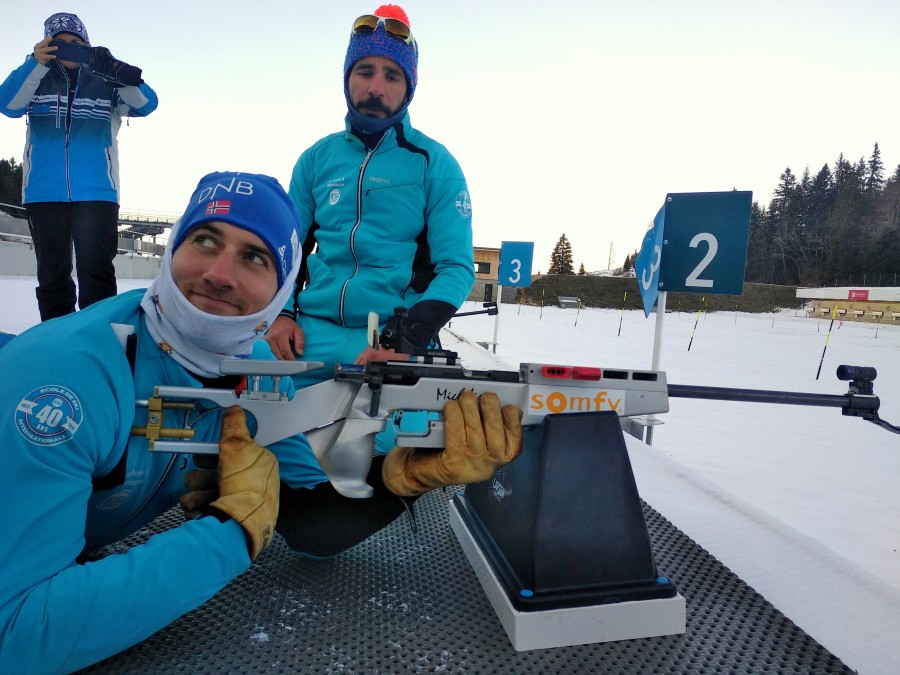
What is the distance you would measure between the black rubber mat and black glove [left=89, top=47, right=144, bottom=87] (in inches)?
97.7

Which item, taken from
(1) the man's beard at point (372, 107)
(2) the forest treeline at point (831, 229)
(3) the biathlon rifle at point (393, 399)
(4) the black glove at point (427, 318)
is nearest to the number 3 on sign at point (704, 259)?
(4) the black glove at point (427, 318)

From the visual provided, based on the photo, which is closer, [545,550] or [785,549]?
[545,550]

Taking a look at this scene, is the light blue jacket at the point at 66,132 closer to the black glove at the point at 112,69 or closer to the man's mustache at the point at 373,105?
the black glove at the point at 112,69

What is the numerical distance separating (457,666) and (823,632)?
1.00 m

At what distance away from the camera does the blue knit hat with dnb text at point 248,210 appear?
125cm

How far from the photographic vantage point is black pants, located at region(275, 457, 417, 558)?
1.46 metres

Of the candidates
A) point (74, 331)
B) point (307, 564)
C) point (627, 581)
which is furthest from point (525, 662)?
point (74, 331)

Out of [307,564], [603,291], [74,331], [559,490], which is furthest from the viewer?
[603,291]

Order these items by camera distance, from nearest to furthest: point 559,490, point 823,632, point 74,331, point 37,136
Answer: point 74,331 < point 559,490 < point 823,632 < point 37,136

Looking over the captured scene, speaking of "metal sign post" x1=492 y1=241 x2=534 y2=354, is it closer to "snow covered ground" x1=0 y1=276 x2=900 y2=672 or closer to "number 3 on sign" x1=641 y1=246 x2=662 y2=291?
"snow covered ground" x1=0 y1=276 x2=900 y2=672

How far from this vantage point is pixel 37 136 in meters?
2.66

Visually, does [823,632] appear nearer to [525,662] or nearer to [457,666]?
[525,662]

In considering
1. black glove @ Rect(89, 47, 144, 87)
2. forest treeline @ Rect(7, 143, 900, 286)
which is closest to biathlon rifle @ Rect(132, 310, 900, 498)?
black glove @ Rect(89, 47, 144, 87)

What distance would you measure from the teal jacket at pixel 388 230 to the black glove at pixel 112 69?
1.19 meters
